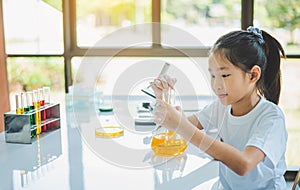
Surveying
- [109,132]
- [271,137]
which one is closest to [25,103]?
[109,132]

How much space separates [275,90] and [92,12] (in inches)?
88.0

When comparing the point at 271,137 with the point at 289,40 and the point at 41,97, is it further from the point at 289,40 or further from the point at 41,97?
the point at 289,40

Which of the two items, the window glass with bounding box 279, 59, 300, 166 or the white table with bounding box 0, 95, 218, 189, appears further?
the window glass with bounding box 279, 59, 300, 166

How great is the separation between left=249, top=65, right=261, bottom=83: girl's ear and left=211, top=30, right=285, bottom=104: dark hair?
0.01 meters

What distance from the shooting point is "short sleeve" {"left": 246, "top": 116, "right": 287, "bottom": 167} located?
113cm

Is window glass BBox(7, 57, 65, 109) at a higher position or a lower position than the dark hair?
lower

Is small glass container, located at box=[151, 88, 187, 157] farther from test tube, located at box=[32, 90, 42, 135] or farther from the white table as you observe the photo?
test tube, located at box=[32, 90, 42, 135]

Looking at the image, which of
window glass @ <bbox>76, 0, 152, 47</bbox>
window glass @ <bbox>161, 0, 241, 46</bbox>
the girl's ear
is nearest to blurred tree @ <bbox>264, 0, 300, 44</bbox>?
window glass @ <bbox>161, 0, 241, 46</bbox>

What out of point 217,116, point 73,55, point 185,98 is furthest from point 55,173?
point 73,55

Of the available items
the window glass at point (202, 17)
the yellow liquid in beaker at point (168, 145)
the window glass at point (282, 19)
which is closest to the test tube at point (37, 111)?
the yellow liquid in beaker at point (168, 145)

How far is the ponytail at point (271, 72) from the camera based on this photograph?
131cm

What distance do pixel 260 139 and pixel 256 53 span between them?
271mm

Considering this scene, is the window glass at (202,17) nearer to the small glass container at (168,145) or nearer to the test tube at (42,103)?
the test tube at (42,103)

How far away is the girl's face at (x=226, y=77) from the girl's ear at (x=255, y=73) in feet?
0.04
